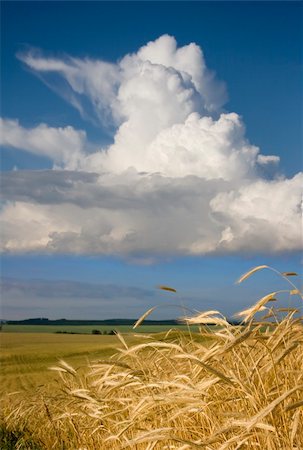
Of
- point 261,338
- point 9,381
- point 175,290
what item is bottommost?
point 9,381

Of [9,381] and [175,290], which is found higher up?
[175,290]

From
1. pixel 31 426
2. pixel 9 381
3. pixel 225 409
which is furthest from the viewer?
pixel 9 381

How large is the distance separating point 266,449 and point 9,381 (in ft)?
37.5

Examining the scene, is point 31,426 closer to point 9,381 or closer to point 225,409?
point 225,409

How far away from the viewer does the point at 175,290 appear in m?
2.69

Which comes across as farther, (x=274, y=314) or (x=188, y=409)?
(x=274, y=314)

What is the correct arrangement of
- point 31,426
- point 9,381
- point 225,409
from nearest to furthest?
point 225,409 → point 31,426 → point 9,381

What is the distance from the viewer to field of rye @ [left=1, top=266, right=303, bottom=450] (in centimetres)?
224

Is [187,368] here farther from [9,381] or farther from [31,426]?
[9,381]

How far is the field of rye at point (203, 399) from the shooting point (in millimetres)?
2242

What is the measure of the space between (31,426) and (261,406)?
11.5 ft

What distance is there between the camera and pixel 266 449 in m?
2.45

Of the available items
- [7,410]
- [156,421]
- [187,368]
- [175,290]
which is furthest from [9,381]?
[175,290]

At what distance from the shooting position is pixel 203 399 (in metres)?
2.95
